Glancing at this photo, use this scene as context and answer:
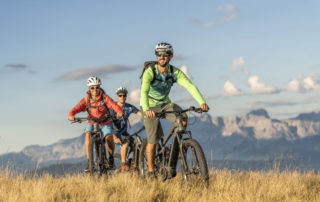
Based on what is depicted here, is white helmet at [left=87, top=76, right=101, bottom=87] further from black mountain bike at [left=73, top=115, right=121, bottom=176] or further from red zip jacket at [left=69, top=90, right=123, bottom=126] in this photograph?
black mountain bike at [left=73, top=115, right=121, bottom=176]

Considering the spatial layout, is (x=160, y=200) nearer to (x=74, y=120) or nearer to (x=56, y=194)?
(x=56, y=194)

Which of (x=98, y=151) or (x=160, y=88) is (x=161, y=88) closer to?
(x=160, y=88)

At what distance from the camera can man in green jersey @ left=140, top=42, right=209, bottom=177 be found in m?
7.81

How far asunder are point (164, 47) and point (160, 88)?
817mm

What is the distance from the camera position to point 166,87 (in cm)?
826

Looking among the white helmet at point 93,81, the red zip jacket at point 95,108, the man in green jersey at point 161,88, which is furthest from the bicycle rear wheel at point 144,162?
the white helmet at point 93,81

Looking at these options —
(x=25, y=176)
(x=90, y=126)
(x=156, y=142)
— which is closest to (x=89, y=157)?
(x=90, y=126)

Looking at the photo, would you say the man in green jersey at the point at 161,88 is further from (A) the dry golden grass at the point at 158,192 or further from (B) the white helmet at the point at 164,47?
(A) the dry golden grass at the point at 158,192

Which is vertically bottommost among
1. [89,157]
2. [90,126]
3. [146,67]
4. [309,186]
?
[309,186]

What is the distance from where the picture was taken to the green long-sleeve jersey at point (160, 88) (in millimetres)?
7797

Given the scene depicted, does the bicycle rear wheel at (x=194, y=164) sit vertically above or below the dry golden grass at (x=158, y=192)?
above

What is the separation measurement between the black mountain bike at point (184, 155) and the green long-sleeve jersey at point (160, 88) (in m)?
0.37

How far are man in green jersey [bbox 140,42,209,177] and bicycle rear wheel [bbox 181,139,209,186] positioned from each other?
37cm

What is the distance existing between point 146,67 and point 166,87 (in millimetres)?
544
